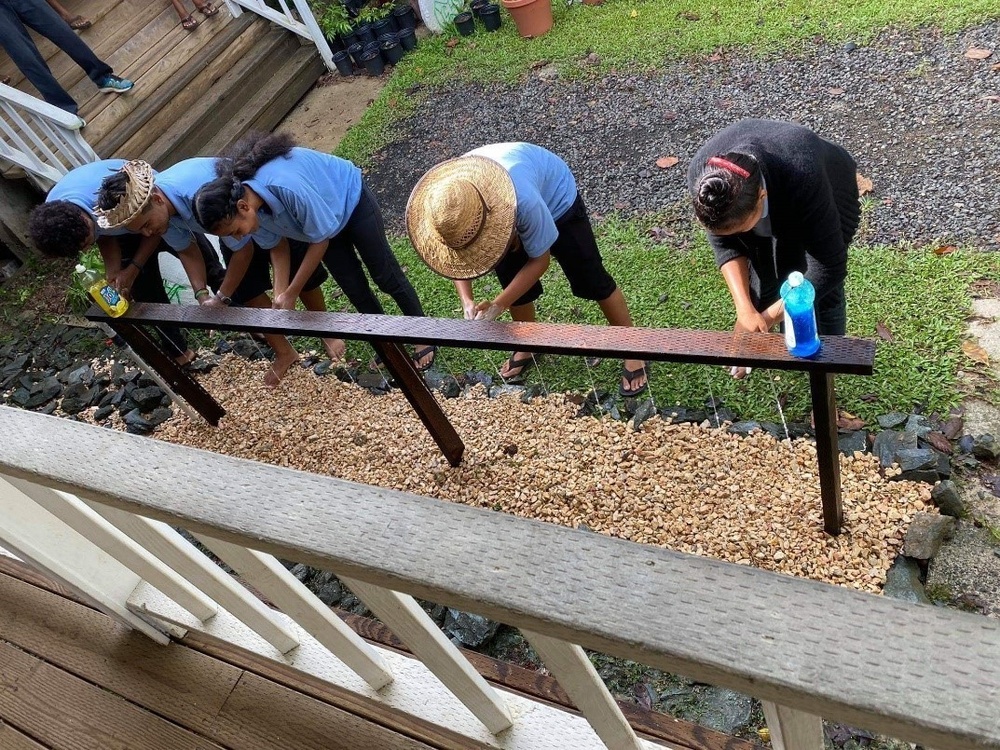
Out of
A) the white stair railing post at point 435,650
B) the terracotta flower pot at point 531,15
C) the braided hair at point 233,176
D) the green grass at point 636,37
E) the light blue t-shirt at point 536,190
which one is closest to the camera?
the white stair railing post at point 435,650

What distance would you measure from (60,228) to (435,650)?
3078mm

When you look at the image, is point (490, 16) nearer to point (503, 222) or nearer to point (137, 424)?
point (137, 424)

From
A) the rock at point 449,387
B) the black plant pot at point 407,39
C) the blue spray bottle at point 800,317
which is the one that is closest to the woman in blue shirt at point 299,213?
the rock at point 449,387

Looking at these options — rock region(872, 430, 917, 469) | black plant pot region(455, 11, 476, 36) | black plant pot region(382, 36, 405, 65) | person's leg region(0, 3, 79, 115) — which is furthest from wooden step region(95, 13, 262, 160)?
rock region(872, 430, 917, 469)

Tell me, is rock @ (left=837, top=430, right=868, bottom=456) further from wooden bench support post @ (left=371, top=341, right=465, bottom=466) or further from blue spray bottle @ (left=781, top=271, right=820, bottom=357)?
wooden bench support post @ (left=371, top=341, right=465, bottom=466)

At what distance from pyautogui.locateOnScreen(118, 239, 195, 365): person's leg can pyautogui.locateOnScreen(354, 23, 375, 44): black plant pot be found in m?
4.28

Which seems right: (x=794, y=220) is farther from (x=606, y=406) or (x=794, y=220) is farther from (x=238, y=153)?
(x=238, y=153)

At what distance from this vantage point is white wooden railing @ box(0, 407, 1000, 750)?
1.83 ft

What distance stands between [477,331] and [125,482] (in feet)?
4.28

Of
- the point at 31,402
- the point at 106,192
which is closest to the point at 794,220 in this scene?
the point at 106,192

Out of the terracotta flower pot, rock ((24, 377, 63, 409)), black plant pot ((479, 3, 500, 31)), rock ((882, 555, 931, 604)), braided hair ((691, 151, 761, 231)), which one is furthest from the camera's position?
black plant pot ((479, 3, 500, 31))

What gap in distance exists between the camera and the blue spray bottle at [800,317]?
1.58 meters

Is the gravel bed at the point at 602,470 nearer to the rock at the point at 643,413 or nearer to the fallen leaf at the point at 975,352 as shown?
the rock at the point at 643,413

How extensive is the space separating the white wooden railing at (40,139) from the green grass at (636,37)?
214cm
